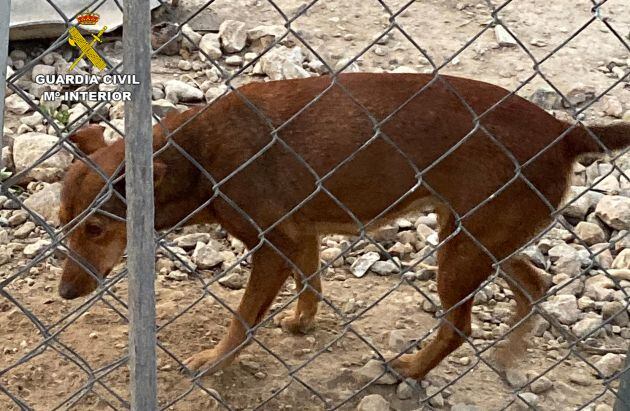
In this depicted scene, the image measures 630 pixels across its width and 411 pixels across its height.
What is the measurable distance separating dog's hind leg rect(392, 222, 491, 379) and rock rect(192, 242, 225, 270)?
3.73 feet

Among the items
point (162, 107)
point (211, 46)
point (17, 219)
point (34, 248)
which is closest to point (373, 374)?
point (34, 248)

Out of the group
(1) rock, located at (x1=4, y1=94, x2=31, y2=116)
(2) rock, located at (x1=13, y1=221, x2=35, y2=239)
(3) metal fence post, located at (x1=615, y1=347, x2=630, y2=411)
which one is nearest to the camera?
(3) metal fence post, located at (x1=615, y1=347, x2=630, y2=411)

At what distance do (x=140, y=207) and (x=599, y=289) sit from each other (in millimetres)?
2782

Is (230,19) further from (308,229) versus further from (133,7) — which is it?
(133,7)

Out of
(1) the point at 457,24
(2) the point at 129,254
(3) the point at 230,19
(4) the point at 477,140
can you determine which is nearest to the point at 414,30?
(1) the point at 457,24

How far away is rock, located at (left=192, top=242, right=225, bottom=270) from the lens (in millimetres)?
4633

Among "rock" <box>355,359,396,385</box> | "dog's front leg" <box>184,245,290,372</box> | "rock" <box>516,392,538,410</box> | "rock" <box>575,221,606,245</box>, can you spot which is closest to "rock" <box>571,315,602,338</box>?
"rock" <box>516,392,538,410</box>

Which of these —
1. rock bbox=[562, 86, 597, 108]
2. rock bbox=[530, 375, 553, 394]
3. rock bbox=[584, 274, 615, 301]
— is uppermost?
rock bbox=[530, 375, 553, 394]

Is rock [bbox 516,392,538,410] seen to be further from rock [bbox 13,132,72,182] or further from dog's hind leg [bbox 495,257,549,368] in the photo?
rock [bbox 13,132,72,182]

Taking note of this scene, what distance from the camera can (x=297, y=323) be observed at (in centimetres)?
429

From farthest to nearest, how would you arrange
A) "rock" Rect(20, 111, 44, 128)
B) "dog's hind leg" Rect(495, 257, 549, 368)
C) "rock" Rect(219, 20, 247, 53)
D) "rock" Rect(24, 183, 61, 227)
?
1. "rock" Rect(219, 20, 247, 53)
2. "rock" Rect(20, 111, 44, 128)
3. "rock" Rect(24, 183, 61, 227)
4. "dog's hind leg" Rect(495, 257, 549, 368)

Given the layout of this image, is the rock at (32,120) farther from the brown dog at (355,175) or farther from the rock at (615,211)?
the rock at (615,211)

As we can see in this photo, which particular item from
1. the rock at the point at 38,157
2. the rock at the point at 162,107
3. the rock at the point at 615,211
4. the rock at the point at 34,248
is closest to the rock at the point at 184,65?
the rock at the point at 162,107

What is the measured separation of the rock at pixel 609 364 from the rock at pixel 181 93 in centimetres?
293
